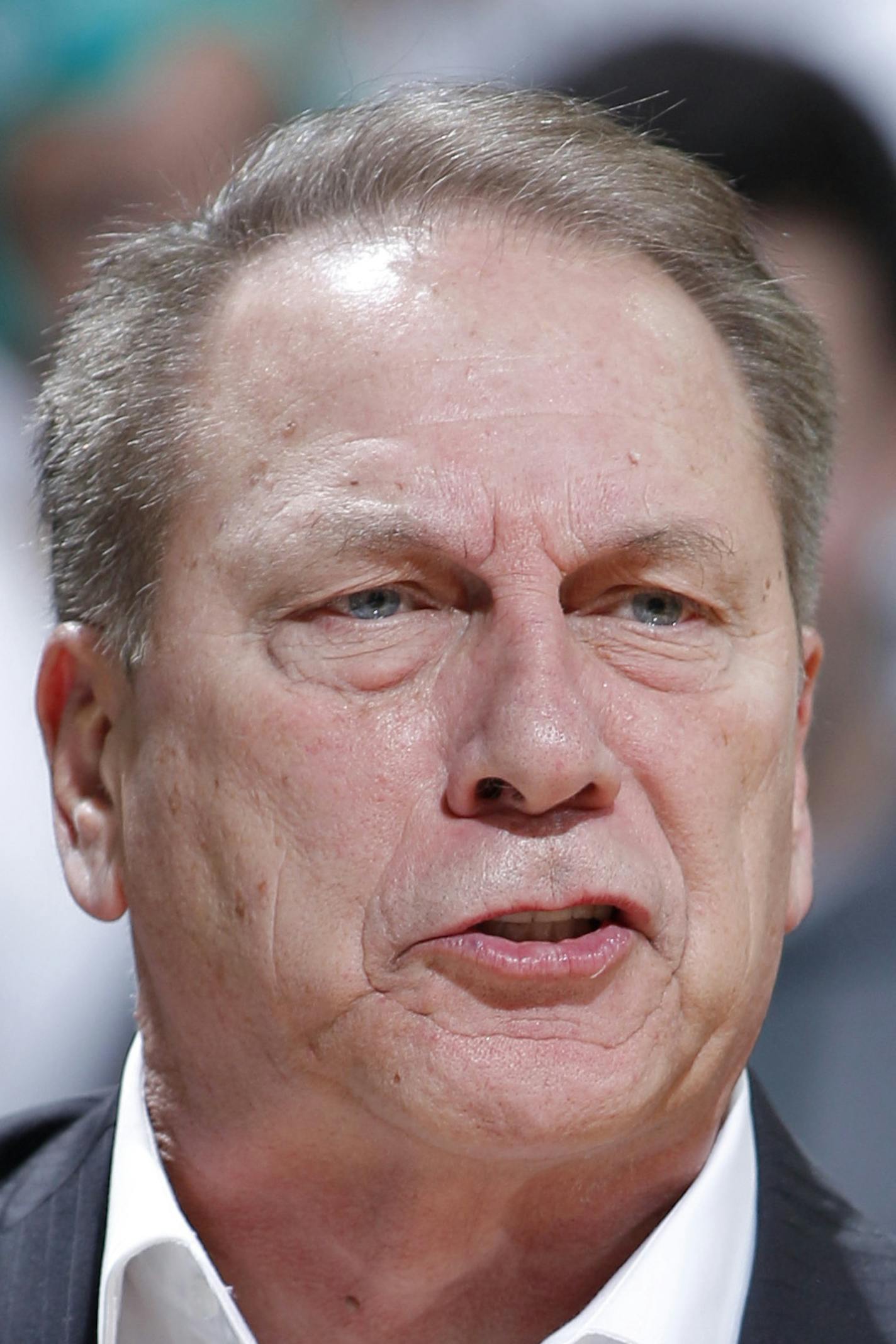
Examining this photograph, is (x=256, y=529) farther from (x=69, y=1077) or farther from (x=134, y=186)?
(x=134, y=186)

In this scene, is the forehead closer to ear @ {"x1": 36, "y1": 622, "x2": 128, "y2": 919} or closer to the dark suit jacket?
ear @ {"x1": 36, "y1": 622, "x2": 128, "y2": 919}

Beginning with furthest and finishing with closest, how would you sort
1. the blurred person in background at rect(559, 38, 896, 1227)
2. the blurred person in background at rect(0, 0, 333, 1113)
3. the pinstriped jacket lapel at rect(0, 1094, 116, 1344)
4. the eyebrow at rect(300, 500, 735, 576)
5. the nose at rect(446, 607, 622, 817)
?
the blurred person in background at rect(0, 0, 333, 1113) → the blurred person in background at rect(559, 38, 896, 1227) → the pinstriped jacket lapel at rect(0, 1094, 116, 1344) → the eyebrow at rect(300, 500, 735, 576) → the nose at rect(446, 607, 622, 817)

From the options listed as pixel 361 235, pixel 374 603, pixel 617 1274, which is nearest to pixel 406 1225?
pixel 617 1274

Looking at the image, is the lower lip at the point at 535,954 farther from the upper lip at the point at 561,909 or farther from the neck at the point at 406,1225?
the neck at the point at 406,1225

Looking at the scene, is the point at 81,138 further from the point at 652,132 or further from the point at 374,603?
the point at 374,603

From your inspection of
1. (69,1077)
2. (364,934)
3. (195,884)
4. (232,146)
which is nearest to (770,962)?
(364,934)

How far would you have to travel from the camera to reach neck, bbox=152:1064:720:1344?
2.03 meters

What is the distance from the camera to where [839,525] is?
3.51 m

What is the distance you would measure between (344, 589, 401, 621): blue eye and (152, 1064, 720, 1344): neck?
1.88 ft

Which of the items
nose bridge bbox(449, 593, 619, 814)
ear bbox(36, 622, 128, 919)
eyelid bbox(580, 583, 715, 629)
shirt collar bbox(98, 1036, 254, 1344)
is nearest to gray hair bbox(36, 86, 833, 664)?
ear bbox(36, 622, 128, 919)

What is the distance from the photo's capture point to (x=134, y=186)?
4.00 m

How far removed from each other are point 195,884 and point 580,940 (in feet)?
1.58

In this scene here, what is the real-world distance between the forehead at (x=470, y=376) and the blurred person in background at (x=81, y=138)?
1.82 m

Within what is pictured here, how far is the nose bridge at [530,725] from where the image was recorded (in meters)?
1.87
